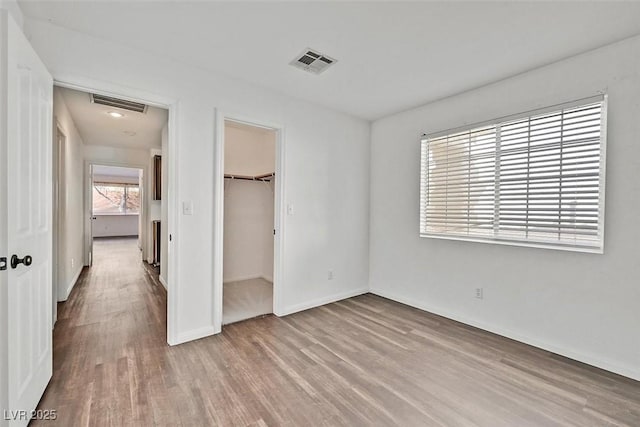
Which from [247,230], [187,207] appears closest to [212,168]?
[187,207]

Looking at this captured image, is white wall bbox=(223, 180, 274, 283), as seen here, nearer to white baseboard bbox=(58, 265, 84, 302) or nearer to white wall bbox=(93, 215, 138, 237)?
white baseboard bbox=(58, 265, 84, 302)

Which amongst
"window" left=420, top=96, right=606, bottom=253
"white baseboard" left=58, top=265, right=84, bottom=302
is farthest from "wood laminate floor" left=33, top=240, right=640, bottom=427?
"window" left=420, top=96, right=606, bottom=253

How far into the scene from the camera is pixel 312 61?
101 inches

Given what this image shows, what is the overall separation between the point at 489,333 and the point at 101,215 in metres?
13.2

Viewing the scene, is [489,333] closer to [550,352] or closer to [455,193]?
[550,352]

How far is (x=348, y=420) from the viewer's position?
5.53 feet

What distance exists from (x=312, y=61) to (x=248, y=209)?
9.02ft

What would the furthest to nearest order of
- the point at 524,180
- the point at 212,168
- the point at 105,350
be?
the point at 212,168 < the point at 524,180 < the point at 105,350

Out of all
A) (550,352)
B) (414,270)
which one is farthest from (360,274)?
(550,352)

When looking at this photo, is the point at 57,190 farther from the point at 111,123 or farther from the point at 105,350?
the point at 105,350

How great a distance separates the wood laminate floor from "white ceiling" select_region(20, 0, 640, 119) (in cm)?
255

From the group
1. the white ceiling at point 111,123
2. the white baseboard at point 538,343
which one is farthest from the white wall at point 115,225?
the white baseboard at point 538,343

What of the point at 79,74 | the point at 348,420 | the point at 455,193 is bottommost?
the point at 348,420

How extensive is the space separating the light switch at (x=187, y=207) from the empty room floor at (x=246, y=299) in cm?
125
